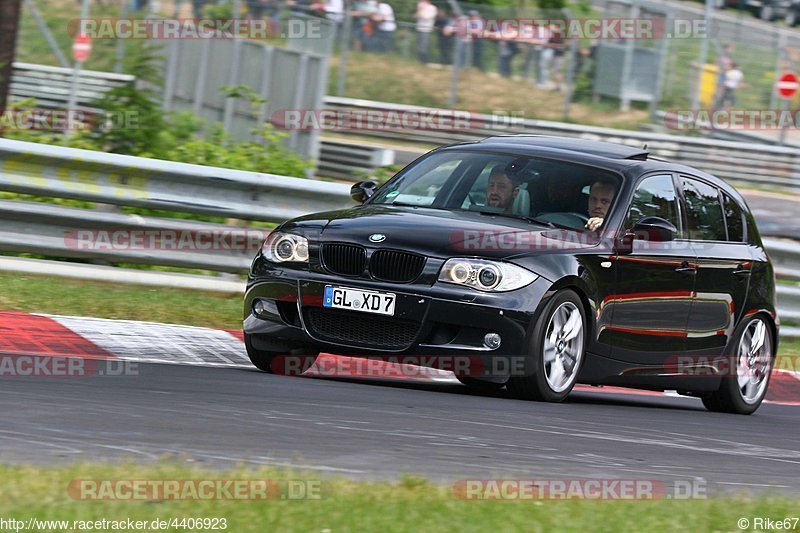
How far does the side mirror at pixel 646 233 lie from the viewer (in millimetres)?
8891

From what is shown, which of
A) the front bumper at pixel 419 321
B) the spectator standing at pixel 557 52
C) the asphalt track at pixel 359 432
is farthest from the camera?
the spectator standing at pixel 557 52

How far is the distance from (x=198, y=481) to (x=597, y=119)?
77.9ft

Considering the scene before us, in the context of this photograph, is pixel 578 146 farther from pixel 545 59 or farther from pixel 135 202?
pixel 545 59

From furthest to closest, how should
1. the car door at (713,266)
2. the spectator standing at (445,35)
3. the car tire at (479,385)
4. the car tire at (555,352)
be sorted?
the spectator standing at (445,35) → the car door at (713,266) → the car tire at (479,385) → the car tire at (555,352)

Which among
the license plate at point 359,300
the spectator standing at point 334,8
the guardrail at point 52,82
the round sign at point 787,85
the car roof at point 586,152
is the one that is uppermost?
the spectator standing at point 334,8

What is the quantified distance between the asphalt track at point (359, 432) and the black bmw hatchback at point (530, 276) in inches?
11.2

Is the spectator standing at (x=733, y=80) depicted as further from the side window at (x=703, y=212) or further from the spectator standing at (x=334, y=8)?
the side window at (x=703, y=212)

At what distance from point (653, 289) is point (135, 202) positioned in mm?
4076

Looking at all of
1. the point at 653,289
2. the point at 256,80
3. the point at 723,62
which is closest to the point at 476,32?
the point at 723,62

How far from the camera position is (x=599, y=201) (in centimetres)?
898

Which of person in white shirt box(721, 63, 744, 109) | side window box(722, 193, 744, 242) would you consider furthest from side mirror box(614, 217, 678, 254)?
person in white shirt box(721, 63, 744, 109)

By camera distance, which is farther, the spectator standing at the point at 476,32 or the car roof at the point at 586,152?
the spectator standing at the point at 476,32

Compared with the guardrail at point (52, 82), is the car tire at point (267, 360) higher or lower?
higher

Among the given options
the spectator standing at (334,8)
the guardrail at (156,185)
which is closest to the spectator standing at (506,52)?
the spectator standing at (334,8)
